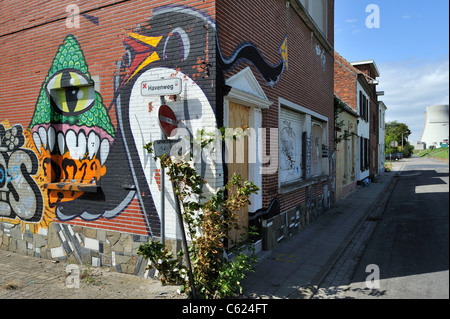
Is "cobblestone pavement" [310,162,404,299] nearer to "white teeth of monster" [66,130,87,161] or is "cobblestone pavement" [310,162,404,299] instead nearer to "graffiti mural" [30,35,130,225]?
"graffiti mural" [30,35,130,225]

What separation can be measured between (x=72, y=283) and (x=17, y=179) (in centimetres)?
317

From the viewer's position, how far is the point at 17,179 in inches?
279

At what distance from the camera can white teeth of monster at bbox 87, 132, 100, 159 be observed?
607cm

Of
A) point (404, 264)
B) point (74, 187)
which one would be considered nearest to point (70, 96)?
point (74, 187)

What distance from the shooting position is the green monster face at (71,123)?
6.05m

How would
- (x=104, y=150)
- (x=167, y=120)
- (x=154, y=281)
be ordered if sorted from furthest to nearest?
(x=104, y=150), (x=154, y=281), (x=167, y=120)

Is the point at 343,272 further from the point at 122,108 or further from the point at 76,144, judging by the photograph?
the point at 76,144

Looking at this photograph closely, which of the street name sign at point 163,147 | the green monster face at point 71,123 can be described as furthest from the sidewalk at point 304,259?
the green monster face at point 71,123

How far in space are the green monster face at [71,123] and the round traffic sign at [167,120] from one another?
152 centimetres

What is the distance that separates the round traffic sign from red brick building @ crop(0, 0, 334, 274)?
0.51 ft

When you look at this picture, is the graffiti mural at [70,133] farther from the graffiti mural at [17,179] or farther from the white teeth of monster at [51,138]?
the graffiti mural at [17,179]

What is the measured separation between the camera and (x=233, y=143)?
5.81 metres

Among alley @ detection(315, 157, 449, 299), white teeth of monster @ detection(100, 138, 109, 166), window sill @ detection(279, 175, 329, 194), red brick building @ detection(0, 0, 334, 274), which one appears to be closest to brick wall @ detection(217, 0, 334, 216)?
red brick building @ detection(0, 0, 334, 274)
